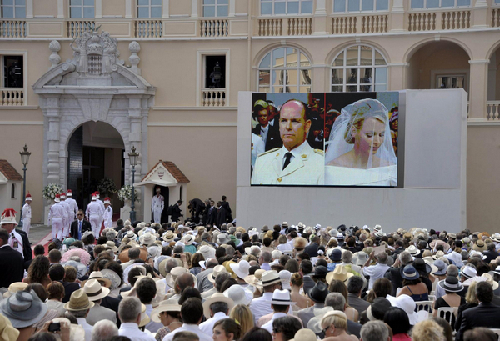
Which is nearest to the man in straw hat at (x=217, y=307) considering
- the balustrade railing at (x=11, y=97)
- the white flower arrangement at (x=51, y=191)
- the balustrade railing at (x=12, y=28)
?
the white flower arrangement at (x=51, y=191)

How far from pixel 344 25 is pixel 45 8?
41.0 ft

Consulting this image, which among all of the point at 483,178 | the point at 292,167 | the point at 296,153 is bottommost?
the point at 483,178

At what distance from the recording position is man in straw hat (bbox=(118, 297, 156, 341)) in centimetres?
606

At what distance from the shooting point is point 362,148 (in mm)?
23156

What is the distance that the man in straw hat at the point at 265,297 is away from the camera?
7613 mm

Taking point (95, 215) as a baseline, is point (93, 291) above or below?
above

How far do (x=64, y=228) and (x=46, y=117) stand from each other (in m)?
7.81

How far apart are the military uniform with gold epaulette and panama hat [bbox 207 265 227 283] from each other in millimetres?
14618

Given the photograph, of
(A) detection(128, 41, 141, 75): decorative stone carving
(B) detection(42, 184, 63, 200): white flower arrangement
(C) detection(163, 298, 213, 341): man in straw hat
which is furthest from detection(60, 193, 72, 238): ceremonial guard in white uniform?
(C) detection(163, 298, 213, 341): man in straw hat

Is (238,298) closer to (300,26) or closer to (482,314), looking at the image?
(482,314)

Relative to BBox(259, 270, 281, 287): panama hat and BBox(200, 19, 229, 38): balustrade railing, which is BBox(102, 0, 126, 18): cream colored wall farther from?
BBox(259, 270, 281, 287): panama hat

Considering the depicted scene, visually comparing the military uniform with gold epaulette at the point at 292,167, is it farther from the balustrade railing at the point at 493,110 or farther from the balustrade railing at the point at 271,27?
the balustrade railing at the point at 493,110

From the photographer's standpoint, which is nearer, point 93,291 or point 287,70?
point 93,291

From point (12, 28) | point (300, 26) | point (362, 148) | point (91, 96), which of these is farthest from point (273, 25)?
point (12, 28)
